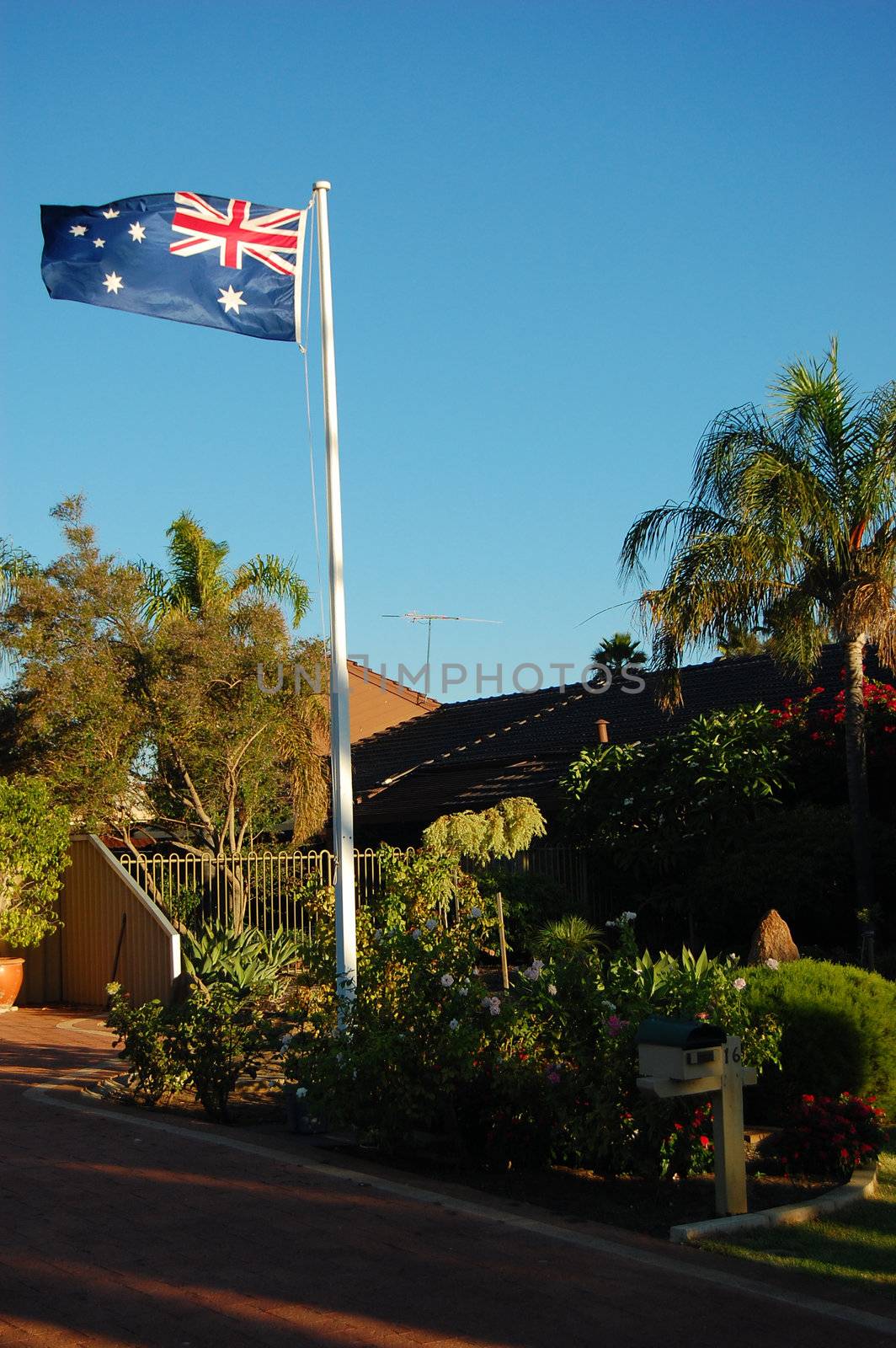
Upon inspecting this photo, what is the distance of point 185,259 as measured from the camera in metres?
11.0

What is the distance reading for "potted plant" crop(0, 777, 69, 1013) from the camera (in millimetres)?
16234

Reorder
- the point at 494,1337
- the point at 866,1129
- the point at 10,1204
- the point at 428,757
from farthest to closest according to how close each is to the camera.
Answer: the point at 428,757 → the point at 866,1129 → the point at 10,1204 → the point at 494,1337

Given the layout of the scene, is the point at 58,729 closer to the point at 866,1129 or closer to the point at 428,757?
the point at 428,757

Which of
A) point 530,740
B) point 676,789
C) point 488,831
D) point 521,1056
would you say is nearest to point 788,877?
point 676,789

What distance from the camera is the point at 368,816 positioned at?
24.7 meters

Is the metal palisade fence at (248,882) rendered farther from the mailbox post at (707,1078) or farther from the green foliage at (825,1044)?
the mailbox post at (707,1078)

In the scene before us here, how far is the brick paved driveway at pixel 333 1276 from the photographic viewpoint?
5.27 meters

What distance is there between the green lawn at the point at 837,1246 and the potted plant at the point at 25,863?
11.7m

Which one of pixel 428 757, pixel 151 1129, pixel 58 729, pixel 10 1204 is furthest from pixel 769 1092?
pixel 428 757

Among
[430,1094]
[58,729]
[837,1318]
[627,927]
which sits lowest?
[837,1318]

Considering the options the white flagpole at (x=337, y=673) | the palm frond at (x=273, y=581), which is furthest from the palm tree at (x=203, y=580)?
the white flagpole at (x=337, y=673)

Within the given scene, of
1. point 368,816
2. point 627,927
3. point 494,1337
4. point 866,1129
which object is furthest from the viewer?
point 368,816

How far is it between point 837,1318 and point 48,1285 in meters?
3.37

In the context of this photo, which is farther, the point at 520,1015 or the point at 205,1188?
the point at 520,1015
